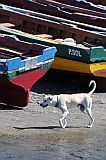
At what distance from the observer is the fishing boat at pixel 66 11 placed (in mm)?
21438

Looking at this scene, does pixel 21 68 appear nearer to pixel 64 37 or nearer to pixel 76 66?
pixel 76 66

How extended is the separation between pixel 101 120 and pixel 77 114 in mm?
665

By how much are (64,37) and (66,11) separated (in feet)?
8.08

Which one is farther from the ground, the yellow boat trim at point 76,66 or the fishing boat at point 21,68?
the fishing boat at point 21,68

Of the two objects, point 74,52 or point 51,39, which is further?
point 51,39

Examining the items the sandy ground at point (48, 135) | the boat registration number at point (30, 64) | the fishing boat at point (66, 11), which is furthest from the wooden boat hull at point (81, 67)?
the fishing boat at point (66, 11)

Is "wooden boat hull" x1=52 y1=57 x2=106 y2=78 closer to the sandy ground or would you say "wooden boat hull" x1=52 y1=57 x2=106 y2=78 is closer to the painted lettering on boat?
the painted lettering on boat

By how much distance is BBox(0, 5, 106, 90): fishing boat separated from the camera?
1814 cm

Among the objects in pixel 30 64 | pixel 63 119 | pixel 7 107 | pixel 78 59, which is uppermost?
pixel 30 64

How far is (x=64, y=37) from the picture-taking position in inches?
797

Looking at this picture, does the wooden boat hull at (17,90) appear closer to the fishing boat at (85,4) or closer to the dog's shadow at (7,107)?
the dog's shadow at (7,107)

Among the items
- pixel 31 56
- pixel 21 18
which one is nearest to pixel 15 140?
pixel 31 56

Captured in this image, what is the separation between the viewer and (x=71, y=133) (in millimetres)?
13664

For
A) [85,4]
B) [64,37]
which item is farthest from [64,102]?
[85,4]
